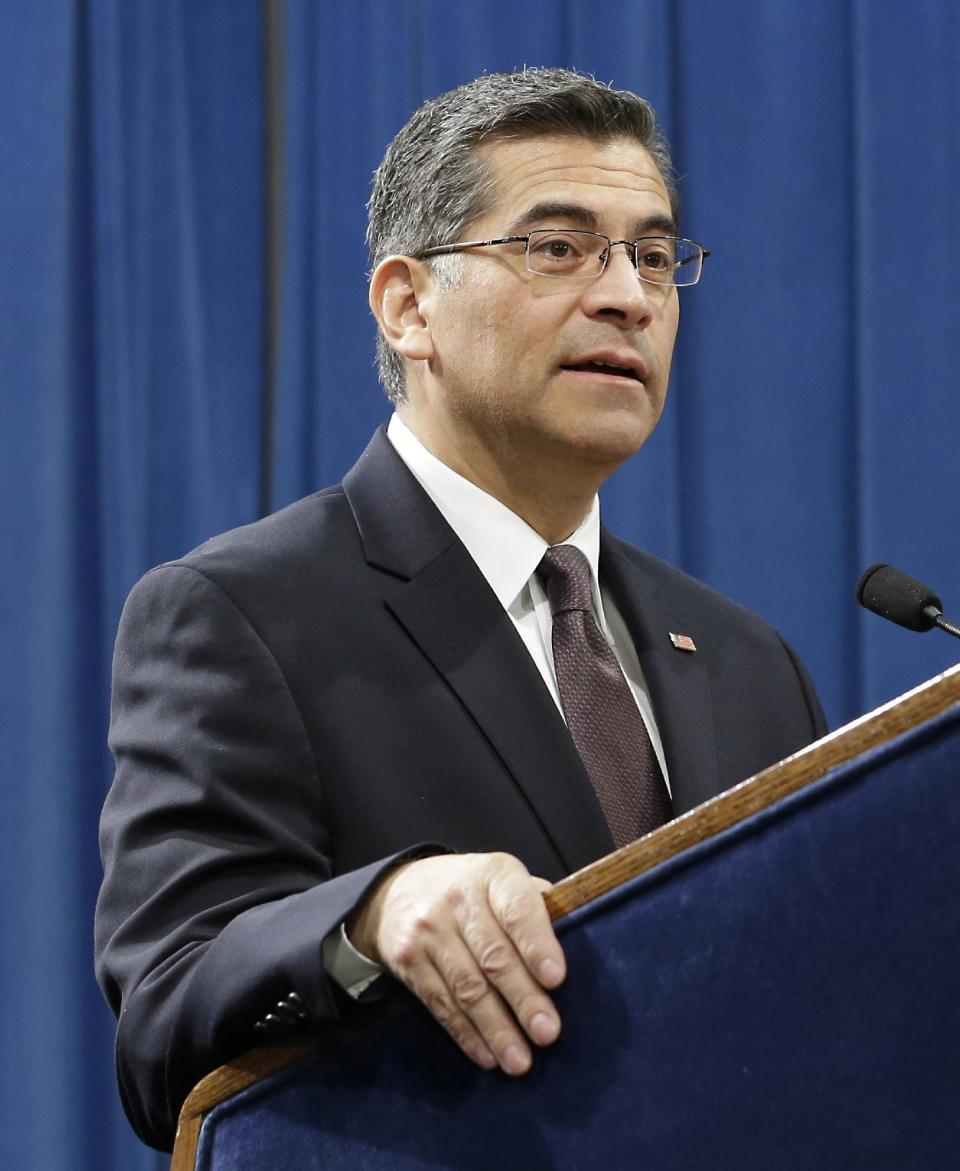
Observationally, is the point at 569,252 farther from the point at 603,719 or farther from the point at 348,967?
the point at 348,967

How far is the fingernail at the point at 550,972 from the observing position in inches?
32.2

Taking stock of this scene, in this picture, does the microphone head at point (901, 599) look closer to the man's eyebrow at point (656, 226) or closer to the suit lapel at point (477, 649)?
the suit lapel at point (477, 649)

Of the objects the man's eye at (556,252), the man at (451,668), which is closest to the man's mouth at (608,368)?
the man at (451,668)

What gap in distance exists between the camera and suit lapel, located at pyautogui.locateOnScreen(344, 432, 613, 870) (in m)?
1.33

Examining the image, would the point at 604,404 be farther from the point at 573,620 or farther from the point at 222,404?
the point at 222,404

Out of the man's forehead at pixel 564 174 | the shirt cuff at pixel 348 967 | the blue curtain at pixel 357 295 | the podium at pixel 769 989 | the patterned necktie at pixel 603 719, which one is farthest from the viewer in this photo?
the blue curtain at pixel 357 295

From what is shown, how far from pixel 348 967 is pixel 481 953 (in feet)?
0.31

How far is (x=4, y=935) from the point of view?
2.52m

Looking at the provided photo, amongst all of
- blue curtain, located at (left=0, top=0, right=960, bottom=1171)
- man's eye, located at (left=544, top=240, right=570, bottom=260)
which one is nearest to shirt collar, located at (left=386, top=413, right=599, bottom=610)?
man's eye, located at (left=544, top=240, right=570, bottom=260)

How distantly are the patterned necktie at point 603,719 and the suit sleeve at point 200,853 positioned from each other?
28 centimetres

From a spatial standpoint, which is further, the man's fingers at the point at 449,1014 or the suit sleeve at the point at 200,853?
the suit sleeve at the point at 200,853

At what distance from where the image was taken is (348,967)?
892 millimetres

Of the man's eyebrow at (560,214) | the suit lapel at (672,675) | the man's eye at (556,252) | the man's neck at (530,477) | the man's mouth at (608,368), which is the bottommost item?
the suit lapel at (672,675)

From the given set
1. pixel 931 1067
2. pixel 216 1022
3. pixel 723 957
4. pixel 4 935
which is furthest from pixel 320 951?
pixel 4 935
